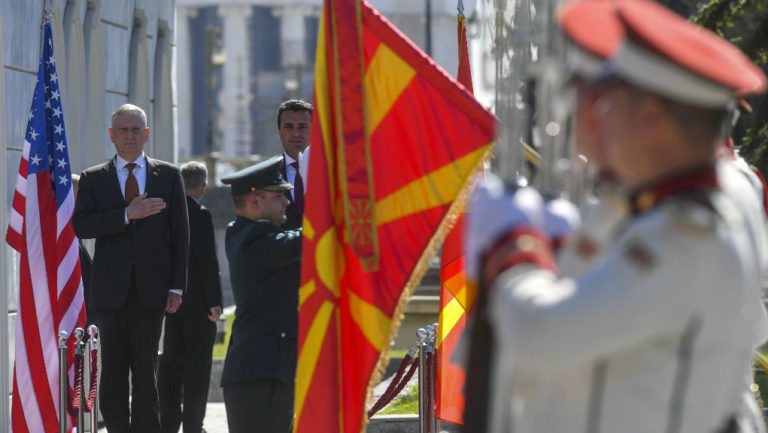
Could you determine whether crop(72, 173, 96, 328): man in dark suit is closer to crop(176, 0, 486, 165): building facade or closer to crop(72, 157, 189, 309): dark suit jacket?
crop(72, 157, 189, 309): dark suit jacket

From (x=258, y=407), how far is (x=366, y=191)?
4.53 ft

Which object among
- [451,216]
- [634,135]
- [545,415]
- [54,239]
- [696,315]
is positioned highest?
[634,135]

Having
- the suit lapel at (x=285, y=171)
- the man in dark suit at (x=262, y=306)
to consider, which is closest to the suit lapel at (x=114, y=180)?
the suit lapel at (x=285, y=171)

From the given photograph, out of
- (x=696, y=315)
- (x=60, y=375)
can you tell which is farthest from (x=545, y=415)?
(x=60, y=375)

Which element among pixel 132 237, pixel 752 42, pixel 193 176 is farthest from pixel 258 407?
pixel 752 42

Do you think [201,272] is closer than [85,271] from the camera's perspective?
No

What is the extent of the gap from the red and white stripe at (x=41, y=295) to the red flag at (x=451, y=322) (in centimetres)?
202

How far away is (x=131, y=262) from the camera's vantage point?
773 centimetres

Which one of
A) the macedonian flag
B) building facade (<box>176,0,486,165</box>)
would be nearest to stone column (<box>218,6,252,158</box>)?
building facade (<box>176,0,486,165</box>)

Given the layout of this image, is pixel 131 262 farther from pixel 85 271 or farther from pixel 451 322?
pixel 451 322

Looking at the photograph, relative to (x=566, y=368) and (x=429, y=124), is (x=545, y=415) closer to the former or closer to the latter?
(x=566, y=368)

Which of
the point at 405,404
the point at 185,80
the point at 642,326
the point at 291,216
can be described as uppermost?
the point at 642,326

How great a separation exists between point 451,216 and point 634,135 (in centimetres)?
267

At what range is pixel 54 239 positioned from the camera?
781 centimetres
